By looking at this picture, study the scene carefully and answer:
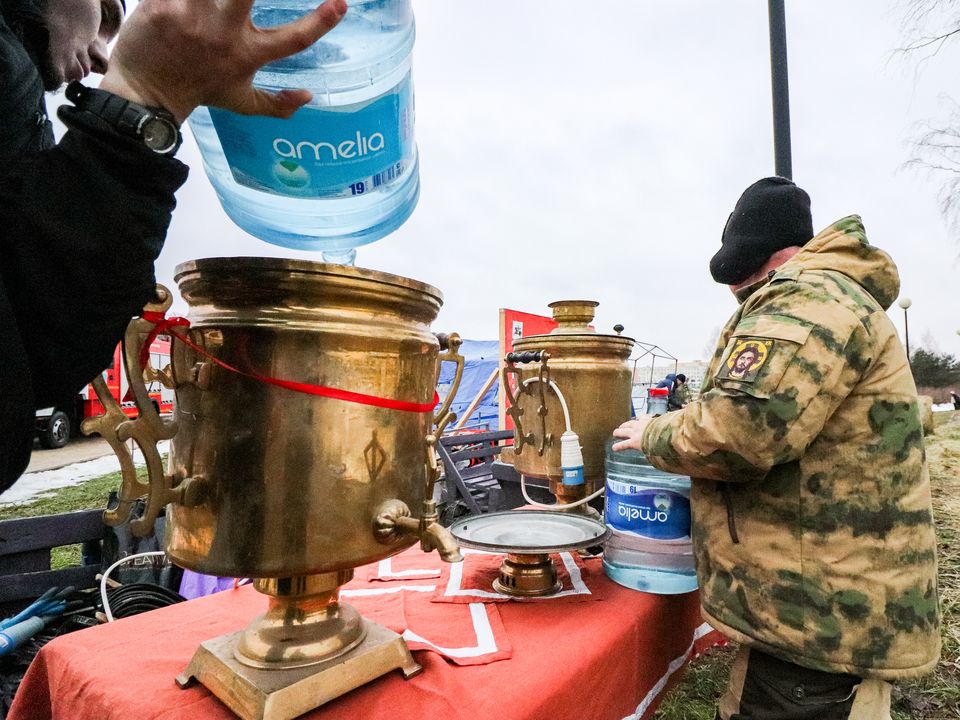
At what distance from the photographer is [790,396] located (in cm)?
134

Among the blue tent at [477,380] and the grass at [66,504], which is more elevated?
the blue tent at [477,380]

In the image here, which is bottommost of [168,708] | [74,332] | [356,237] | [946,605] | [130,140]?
[946,605]

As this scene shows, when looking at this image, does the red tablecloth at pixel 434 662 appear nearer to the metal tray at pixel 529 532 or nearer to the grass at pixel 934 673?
the metal tray at pixel 529 532

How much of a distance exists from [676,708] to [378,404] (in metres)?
2.12

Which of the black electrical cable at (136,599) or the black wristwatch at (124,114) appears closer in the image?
the black wristwatch at (124,114)

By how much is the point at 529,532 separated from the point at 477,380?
1149 cm

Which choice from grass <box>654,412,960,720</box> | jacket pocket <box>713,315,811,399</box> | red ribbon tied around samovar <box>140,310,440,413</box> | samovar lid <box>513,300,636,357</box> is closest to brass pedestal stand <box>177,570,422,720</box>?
red ribbon tied around samovar <box>140,310,440,413</box>

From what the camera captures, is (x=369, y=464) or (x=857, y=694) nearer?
(x=369, y=464)

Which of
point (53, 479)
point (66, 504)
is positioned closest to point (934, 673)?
point (66, 504)

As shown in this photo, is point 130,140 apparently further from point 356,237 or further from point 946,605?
point 946,605

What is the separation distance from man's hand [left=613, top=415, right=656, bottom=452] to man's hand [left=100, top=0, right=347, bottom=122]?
140 cm

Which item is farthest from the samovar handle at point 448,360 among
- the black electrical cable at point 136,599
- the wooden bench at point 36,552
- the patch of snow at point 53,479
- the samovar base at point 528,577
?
the patch of snow at point 53,479

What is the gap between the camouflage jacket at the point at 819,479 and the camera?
137cm

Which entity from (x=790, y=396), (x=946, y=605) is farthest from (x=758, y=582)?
(x=946, y=605)
